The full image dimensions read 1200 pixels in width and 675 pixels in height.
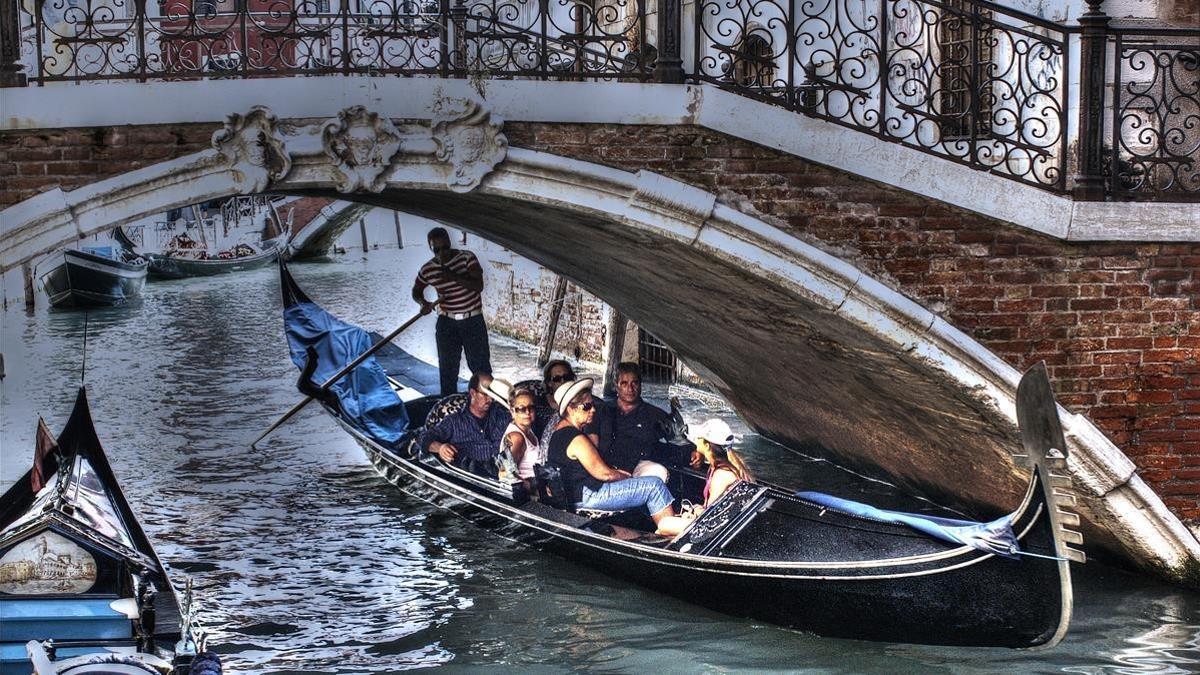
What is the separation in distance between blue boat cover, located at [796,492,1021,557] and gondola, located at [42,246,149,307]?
12.2 meters

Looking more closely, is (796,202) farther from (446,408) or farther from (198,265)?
(198,265)

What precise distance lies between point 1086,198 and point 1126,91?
0.42 m

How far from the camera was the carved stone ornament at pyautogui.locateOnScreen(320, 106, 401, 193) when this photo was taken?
5.04 metres

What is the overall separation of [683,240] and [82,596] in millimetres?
2168

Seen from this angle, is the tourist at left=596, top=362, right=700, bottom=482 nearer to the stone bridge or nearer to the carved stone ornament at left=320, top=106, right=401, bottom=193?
the stone bridge

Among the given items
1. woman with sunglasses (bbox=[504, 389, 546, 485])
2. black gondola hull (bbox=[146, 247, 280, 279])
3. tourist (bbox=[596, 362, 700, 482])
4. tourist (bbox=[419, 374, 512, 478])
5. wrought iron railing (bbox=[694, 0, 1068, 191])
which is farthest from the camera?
black gondola hull (bbox=[146, 247, 280, 279])

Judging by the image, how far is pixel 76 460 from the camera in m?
5.40

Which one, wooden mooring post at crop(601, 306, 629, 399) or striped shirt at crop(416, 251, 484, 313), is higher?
striped shirt at crop(416, 251, 484, 313)

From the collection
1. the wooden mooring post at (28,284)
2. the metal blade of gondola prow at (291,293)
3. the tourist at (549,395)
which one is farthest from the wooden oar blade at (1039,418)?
the wooden mooring post at (28,284)

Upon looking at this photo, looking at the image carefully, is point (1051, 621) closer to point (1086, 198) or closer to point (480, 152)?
point (1086, 198)

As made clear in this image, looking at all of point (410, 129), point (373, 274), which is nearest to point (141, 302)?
point (373, 274)

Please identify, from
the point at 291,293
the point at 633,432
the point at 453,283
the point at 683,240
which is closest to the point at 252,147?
the point at 683,240

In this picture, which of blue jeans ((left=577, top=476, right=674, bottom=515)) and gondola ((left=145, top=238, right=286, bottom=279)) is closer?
blue jeans ((left=577, top=476, right=674, bottom=515))

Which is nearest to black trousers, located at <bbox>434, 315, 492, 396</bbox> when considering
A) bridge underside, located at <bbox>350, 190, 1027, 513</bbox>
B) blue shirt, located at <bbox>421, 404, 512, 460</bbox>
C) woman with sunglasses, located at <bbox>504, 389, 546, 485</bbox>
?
bridge underside, located at <bbox>350, 190, 1027, 513</bbox>
